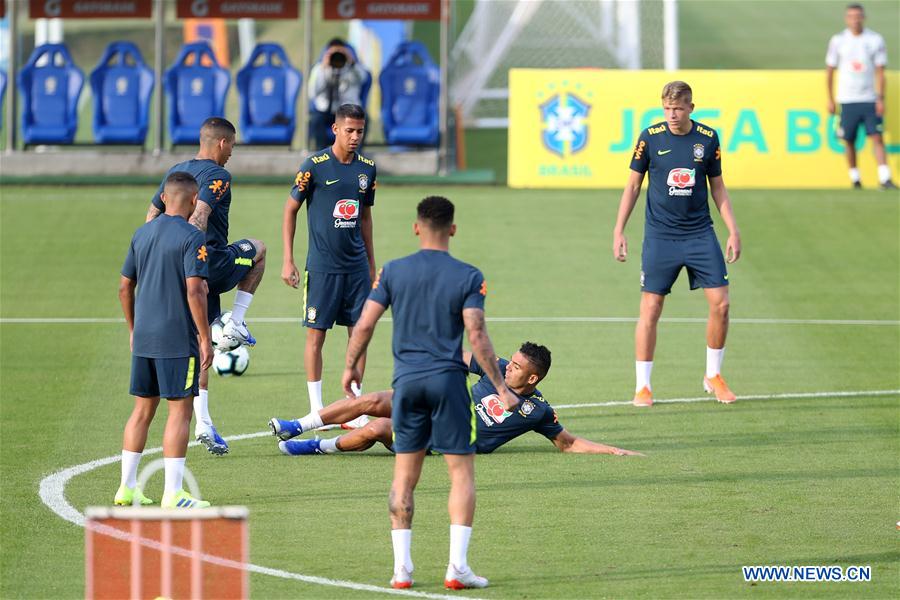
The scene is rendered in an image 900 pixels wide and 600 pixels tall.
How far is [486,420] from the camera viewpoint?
1137 centimetres

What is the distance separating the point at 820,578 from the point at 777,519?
124 cm

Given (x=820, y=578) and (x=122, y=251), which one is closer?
(x=820, y=578)

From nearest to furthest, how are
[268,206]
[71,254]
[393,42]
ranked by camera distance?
[71,254] < [268,206] < [393,42]

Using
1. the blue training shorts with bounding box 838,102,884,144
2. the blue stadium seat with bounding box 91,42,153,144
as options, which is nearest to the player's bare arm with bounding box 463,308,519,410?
the blue training shorts with bounding box 838,102,884,144

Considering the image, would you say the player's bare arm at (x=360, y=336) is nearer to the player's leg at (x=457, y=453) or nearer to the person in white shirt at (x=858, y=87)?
the player's leg at (x=457, y=453)

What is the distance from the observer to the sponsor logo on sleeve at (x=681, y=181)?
13.4 m

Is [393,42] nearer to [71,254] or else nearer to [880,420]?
[71,254]

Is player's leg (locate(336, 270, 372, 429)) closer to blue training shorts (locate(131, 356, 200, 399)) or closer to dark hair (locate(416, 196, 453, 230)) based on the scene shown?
blue training shorts (locate(131, 356, 200, 399))

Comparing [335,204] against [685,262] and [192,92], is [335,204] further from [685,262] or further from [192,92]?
[192,92]

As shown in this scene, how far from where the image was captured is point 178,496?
9742mm

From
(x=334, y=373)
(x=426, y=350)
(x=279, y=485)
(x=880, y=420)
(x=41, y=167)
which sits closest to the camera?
(x=426, y=350)

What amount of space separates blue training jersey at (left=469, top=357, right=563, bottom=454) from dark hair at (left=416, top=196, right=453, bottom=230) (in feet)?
9.01

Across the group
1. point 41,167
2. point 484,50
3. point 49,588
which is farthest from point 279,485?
point 484,50

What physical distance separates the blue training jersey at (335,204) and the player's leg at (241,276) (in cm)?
50
